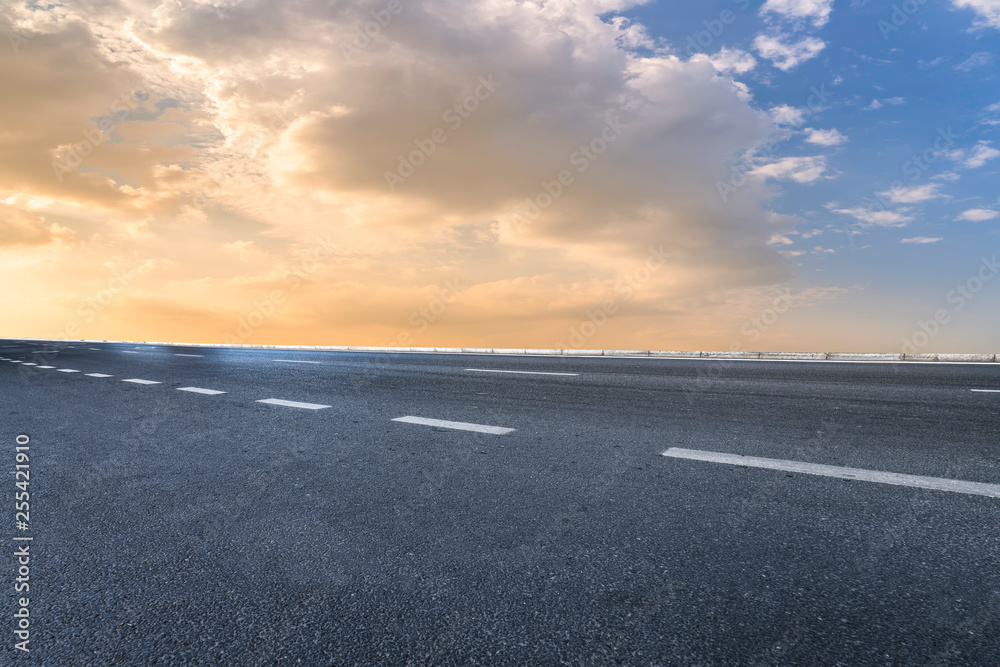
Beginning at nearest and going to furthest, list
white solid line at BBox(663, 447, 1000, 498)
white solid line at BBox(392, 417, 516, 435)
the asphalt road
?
the asphalt road, white solid line at BBox(663, 447, 1000, 498), white solid line at BBox(392, 417, 516, 435)

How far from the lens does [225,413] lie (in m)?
6.05

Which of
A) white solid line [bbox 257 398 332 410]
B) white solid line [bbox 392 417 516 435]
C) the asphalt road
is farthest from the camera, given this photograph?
white solid line [bbox 257 398 332 410]

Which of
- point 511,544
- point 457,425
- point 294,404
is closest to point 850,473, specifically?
point 511,544

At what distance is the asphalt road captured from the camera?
5.61ft

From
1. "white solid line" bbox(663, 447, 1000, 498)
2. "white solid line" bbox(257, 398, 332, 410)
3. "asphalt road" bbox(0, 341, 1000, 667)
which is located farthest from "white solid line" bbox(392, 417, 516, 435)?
"white solid line" bbox(663, 447, 1000, 498)

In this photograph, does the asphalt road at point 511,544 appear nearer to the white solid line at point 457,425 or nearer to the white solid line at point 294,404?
the white solid line at point 457,425

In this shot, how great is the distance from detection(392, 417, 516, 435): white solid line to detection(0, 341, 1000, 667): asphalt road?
0.45ft

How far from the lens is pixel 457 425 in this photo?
16.6ft

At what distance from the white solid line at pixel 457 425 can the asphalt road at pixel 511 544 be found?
0.14 metres

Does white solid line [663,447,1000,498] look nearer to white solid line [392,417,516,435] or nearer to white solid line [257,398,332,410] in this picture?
white solid line [392,417,516,435]

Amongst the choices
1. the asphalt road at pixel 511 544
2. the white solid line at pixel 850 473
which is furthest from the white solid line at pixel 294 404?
the white solid line at pixel 850 473

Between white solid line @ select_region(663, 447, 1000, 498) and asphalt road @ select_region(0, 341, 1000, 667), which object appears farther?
white solid line @ select_region(663, 447, 1000, 498)

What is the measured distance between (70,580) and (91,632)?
51cm

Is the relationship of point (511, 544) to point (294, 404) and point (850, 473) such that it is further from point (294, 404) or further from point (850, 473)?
point (294, 404)
